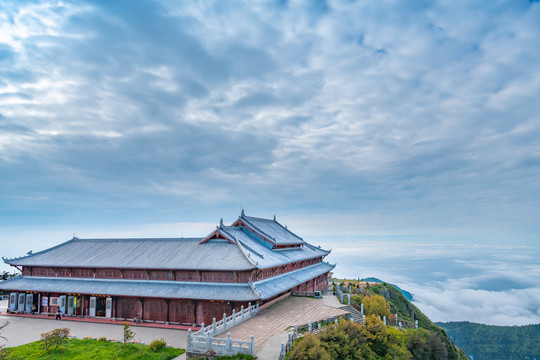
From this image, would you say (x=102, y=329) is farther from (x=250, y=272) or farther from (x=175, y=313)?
(x=250, y=272)

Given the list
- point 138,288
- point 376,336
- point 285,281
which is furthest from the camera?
point 285,281

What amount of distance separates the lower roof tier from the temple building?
0.10 m

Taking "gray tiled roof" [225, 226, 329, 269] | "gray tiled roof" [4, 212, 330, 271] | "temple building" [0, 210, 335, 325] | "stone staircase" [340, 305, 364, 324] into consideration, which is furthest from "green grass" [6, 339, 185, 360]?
"stone staircase" [340, 305, 364, 324]

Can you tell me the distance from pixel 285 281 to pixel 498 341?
160772 millimetres

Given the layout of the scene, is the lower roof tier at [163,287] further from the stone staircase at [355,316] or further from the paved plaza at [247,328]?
the stone staircase at [355,316]

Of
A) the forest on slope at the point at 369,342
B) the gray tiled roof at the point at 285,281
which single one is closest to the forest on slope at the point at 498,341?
the gray tiled roof at the point at 285,281

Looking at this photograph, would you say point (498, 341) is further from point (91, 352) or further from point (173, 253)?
point (91, 352)

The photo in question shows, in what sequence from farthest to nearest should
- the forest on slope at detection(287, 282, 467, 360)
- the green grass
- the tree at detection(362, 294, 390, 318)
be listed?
the tree at detection(362, 294, 390, 318) < the green grass < the forest on slope at detection(287, 282, 467, 360)

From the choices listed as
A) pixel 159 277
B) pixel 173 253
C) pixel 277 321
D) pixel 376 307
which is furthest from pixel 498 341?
pixel 159 277

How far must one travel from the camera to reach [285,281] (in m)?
44.4

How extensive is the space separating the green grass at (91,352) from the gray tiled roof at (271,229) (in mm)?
25906

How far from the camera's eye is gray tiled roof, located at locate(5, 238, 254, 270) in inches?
1537

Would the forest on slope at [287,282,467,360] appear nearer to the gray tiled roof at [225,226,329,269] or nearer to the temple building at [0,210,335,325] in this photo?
the temple building at [0,210,335,325]

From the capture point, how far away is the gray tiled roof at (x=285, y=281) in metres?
37.2
